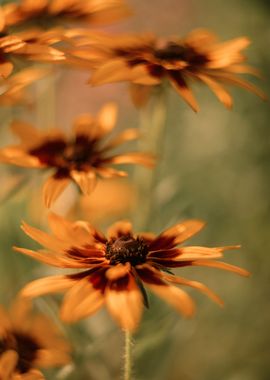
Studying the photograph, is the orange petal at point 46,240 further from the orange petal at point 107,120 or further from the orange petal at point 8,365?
the orange petal at point 107,120

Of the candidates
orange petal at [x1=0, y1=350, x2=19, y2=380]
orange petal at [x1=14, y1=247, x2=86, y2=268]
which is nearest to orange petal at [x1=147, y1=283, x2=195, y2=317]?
orange petal at [x1=14, y1=247, x2=86, y2=268]

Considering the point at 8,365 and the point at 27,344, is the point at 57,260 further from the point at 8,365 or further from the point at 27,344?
the point at 27,344

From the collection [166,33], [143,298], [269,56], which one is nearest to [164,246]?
[143,298]

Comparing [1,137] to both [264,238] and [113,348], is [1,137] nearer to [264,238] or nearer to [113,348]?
[113,348]

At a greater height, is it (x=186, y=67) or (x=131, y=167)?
(x=186, y=67)

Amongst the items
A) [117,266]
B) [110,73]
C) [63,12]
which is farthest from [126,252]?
[63,12]
